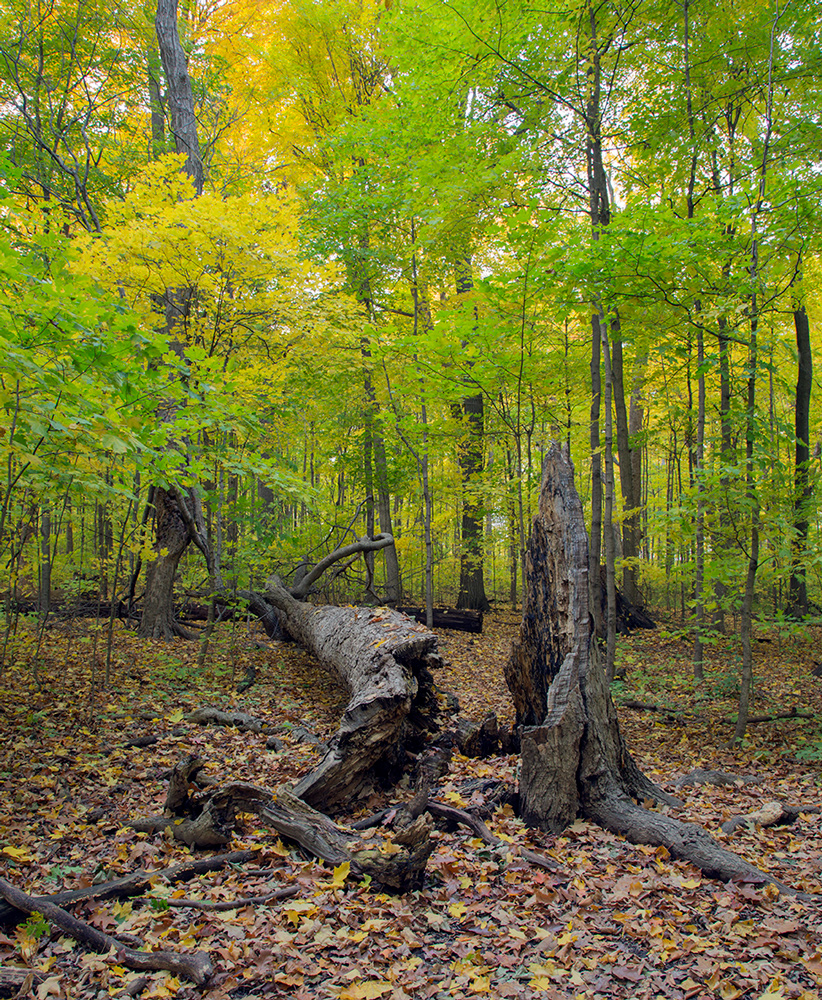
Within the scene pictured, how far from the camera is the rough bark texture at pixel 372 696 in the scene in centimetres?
352

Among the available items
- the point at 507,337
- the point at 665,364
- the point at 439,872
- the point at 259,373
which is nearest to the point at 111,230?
the point at 259,373

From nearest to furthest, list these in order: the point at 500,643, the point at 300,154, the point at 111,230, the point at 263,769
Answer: the point at 263,769, the point at 111,230, the point at 500,643, the point at 300,154

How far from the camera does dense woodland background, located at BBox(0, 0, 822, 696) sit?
4.67 metres

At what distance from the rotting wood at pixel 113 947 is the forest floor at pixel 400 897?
3 cm

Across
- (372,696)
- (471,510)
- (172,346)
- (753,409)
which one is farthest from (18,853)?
(471,510)

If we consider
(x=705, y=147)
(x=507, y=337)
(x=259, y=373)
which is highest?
(x=705, y=147)

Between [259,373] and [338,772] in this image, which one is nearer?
[338,772]

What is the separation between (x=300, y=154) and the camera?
13.4 meters

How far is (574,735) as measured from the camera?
337 cm

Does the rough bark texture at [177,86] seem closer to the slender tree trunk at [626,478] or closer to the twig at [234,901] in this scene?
the slender tree trunk at [626,478]

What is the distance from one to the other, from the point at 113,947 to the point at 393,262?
11.0 m

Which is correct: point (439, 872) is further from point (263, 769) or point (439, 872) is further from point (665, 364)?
point (665, 364)

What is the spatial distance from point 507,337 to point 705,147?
3.33 m

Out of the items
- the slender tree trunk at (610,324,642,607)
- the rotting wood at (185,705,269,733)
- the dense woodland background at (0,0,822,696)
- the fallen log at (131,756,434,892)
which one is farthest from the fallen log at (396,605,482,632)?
the fallen log at (131,756,434,892)
